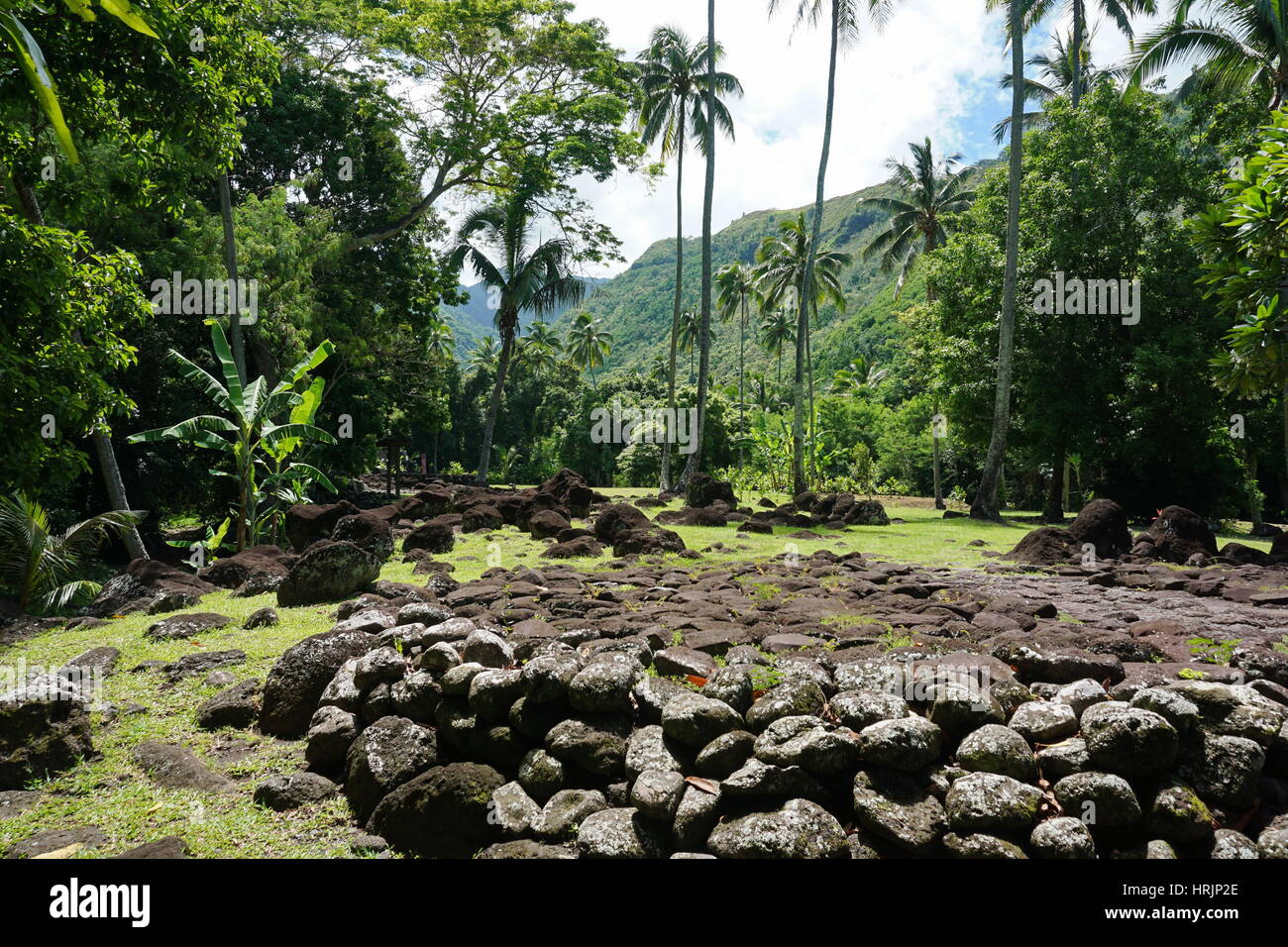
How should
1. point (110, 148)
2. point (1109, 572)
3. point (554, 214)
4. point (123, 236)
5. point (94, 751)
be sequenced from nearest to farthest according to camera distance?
1. point (94, 751)
2. point (1109, 572)
3. point (110, 148)
4. point (123, 236)
5. point (554, 214)

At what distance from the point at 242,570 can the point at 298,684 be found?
5.75 meters

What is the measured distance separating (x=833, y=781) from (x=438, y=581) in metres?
6.05

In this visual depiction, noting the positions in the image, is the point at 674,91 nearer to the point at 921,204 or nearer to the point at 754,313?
the point at 921,204

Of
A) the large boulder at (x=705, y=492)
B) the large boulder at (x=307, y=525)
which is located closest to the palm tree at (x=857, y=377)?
the large boulder at (x=705, y=492)

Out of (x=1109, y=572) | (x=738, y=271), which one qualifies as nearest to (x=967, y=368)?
(x=1109, y=572)

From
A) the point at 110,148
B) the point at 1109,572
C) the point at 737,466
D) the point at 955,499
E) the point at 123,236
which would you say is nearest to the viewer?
the point at 1109,572

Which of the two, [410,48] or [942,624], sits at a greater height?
[410,48]

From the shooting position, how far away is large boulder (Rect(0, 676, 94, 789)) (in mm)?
4684

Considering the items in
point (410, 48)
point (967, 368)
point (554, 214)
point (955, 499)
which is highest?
point (410, 48)

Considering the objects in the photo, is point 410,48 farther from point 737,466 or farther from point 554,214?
point 737,466

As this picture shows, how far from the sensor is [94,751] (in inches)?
198

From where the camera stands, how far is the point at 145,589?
9.80 meters
